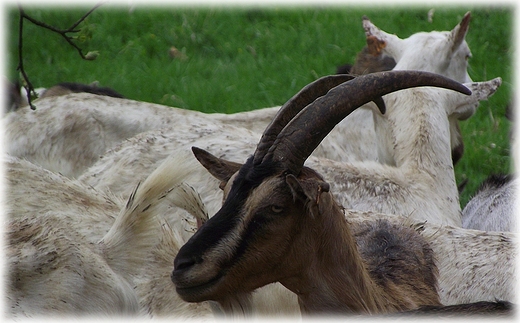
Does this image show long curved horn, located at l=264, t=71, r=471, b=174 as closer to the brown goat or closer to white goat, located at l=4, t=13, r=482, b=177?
the brown goat

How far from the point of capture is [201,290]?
3.19 metres

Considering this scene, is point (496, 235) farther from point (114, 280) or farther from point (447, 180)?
point (114, 280)

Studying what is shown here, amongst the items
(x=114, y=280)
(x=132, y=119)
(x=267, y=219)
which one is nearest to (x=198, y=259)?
(x=267, y=219)

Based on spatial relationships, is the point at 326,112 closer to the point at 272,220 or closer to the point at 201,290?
the point at 272,220

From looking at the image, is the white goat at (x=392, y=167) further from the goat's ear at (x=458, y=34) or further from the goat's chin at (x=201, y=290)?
the goat's chin at (x=201, y=290)

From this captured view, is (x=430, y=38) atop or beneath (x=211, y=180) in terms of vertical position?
atop

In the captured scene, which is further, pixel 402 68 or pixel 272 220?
pixel 402 68

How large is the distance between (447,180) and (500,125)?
134 inches

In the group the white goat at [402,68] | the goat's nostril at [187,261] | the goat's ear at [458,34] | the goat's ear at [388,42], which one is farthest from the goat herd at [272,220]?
the goat's ear at [388,42]

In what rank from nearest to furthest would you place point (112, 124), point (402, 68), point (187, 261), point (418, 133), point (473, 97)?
1. point (187, 261)
2. point (418, 133)
3. point (473, 97)
4. point (112, 124)
5. point (402, 68)

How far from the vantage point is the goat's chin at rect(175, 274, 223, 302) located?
3.19m

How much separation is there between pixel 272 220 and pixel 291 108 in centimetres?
63

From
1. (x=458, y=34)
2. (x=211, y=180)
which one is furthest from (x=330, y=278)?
(x=458, y=34)

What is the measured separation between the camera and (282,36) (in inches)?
417
